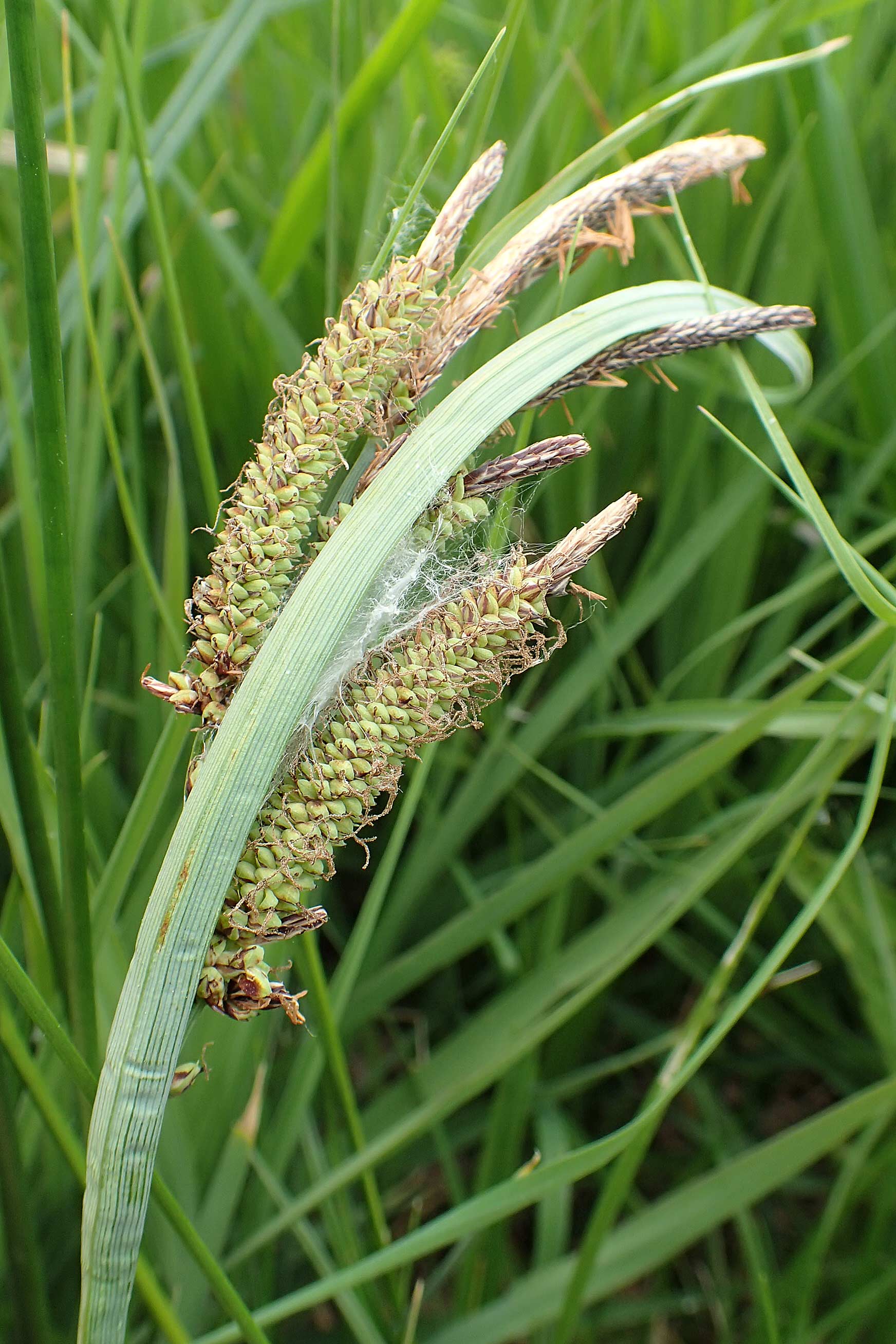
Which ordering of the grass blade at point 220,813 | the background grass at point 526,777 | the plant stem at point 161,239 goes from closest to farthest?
the grass blade at point 220,813 → the plant stem at point 161,239 → the background grass at point 526,777

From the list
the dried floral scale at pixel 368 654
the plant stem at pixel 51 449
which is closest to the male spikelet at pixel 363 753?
the dried floral scale at pixel 368 654

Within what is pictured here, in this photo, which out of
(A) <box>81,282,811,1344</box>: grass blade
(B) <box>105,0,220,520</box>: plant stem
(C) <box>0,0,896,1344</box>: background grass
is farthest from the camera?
(C) <box>0,0,896,1344</box>: background grass

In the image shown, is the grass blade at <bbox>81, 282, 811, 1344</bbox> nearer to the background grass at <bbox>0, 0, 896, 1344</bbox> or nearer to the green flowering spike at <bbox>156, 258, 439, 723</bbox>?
the green flowering spike at <bbox>156, 258, 439, 723</bbox>

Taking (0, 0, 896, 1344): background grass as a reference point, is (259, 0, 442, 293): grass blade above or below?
above

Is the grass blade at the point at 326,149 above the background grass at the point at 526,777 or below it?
above

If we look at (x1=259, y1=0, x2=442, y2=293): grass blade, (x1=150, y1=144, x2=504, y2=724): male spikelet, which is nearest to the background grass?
(x1=259, y1=0, x2=442, y2=293): grass blade

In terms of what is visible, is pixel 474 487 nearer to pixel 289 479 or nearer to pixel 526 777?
pixel 289 479

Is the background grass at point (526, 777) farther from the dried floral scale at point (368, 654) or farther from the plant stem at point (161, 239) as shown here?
the dried floral scale at point (368, 654)
